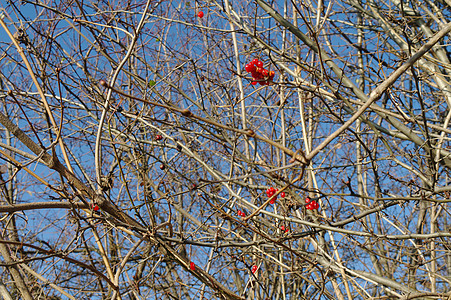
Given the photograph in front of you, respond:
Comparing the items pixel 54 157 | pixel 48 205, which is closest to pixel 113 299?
pixel 48 205

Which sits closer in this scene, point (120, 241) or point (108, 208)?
point (108, 208)

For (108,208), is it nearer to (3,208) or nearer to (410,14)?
(3,208)

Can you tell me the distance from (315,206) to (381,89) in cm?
140

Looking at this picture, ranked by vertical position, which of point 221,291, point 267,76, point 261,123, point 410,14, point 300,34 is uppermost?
point 261,123

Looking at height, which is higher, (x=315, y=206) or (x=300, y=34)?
(x=300, y=34)

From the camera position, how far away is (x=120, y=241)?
686cm

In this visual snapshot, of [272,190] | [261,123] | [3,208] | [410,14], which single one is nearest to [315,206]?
[272,190]

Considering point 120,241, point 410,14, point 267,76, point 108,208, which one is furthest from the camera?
point 120,241

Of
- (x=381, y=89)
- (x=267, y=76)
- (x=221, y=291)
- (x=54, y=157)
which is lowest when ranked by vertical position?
(x=221, y=291)

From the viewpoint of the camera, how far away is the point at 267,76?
251cm

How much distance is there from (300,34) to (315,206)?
50.4 inches

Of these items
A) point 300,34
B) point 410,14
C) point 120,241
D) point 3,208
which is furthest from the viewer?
point 120,241

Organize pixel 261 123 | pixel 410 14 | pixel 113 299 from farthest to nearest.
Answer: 1. pixel 261 123
2. pixel 410 14
3. pixel 113 299

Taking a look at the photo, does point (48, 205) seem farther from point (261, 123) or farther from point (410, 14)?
point (261, 123)
